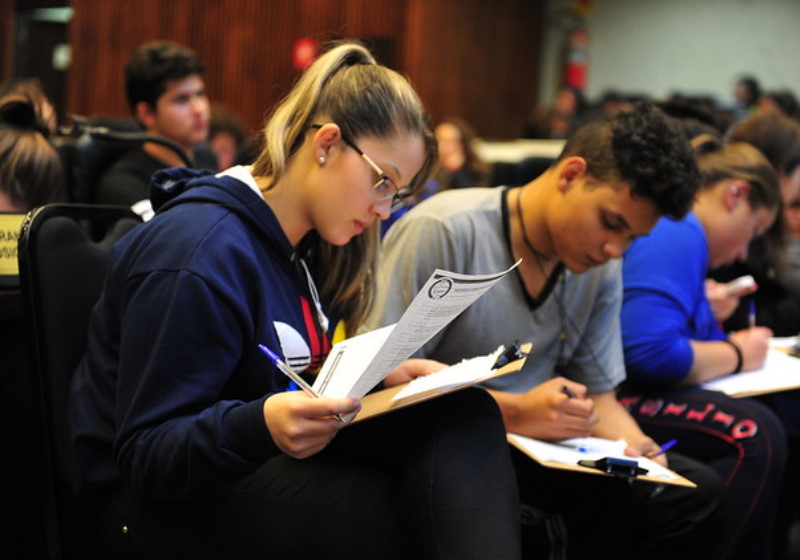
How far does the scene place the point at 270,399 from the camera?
3.46ft

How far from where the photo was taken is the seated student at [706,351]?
6.32 ft

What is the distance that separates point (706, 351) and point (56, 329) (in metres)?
1.48

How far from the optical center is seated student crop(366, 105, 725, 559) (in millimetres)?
1616

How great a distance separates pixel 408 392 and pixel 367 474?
13cm

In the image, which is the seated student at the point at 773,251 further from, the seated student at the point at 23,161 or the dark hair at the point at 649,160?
the seated student at the point at 23,161

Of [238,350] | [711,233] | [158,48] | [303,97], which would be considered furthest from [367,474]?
[158,48]

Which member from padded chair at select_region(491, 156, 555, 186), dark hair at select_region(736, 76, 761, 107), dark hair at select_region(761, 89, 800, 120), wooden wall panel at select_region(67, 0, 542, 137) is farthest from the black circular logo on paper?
dark hair at select_region(736, 76, 761, 107)

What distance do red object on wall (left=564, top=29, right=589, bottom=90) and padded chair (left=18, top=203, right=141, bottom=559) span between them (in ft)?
28.7

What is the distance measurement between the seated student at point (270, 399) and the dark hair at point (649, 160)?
471mm

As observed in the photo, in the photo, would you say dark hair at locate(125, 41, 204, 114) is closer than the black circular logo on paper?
No

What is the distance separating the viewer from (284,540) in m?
1.14

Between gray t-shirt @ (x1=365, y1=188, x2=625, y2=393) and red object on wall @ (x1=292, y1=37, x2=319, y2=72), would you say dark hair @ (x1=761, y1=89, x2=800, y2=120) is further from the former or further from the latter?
gray t-shirt @ (x1=365, y1=188, x2=625, y2=393)

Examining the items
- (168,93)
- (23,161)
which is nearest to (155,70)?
(168,93)

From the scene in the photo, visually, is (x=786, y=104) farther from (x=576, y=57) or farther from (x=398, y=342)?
(x=398, y=342)
